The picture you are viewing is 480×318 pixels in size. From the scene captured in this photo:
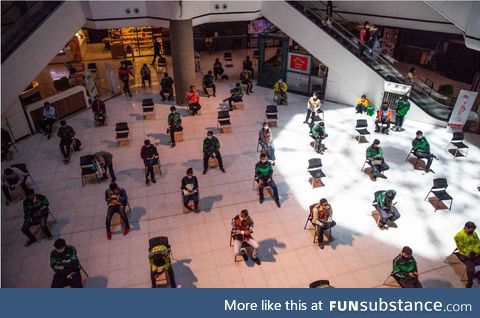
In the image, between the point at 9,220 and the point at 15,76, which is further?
the point at 15,76

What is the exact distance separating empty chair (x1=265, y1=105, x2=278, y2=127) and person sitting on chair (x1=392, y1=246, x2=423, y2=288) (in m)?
8.53

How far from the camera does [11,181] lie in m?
10.8

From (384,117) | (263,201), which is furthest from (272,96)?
(263,201)

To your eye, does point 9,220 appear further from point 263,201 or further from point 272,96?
point 272,96

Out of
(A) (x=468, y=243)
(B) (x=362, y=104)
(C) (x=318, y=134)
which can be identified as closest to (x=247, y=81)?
(B) (x=362, y=104)

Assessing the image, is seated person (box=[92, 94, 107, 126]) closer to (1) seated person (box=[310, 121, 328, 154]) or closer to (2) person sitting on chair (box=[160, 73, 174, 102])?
(2) person sitting on chair (box=[160, 73, 174, 102])

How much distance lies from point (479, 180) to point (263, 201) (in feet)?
24.4

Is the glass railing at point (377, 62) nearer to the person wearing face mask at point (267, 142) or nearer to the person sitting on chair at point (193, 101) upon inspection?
the person sitting on chair at point (193, 101)

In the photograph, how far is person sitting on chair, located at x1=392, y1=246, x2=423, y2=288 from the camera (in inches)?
314

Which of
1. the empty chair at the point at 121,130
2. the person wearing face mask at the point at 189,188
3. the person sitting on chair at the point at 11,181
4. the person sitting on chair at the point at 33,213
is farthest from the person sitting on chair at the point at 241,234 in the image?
the empty chair at the point at 121,130

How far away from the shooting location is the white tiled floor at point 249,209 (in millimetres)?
8922

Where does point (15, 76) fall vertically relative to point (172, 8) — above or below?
below

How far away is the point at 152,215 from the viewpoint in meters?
10.7

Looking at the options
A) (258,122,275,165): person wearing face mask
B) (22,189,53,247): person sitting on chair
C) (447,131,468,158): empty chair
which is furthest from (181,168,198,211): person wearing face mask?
(447,131,468,158): empty chair
